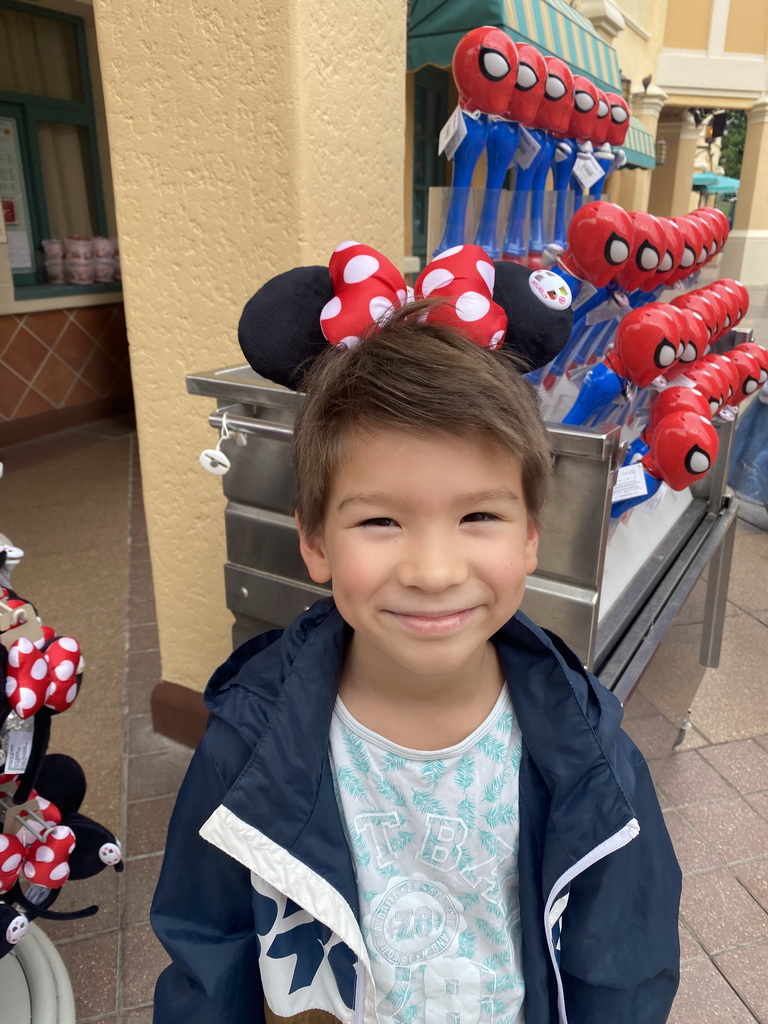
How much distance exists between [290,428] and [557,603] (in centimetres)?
53

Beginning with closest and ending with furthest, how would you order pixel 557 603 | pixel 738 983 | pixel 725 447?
1. pixel 557 603
2. pixel 738 983
3. pixel 725 447

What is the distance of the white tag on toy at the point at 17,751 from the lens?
1.20m

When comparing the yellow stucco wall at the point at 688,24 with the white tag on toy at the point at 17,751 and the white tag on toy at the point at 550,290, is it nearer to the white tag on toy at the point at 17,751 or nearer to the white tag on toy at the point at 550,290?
the white tag on toy at the point at 550,290

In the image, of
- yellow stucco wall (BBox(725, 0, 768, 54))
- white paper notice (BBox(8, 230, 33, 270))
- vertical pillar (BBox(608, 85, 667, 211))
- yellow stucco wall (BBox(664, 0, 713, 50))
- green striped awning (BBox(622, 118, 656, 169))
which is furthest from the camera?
yellow stucco wall (BBox(725, 0, 768, 54))

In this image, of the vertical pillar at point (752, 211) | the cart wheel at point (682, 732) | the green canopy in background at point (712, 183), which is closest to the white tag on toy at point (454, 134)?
the cart wheel at point (682, 732)

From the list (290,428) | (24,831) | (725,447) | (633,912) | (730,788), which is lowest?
(730,788)

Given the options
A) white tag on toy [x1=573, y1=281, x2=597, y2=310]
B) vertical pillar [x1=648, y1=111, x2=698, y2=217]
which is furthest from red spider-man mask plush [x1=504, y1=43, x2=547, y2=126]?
vertical pillar [x1=648, y1=111, x2=698, y2=217]

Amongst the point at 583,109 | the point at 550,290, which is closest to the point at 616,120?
the point at 583,109

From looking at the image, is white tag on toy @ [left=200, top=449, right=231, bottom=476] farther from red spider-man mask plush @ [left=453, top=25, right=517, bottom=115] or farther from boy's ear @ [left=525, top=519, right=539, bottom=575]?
red spider-man mask plush @ [left=453, top=25, right=517, bottom=115]

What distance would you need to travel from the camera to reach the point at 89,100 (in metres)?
5.75

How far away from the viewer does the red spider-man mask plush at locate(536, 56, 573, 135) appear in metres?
1.63

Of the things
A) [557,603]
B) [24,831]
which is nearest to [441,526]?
[557,603]

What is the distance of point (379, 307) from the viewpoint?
1051 mm

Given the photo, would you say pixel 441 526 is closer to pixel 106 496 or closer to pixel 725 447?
pixel 725 447
